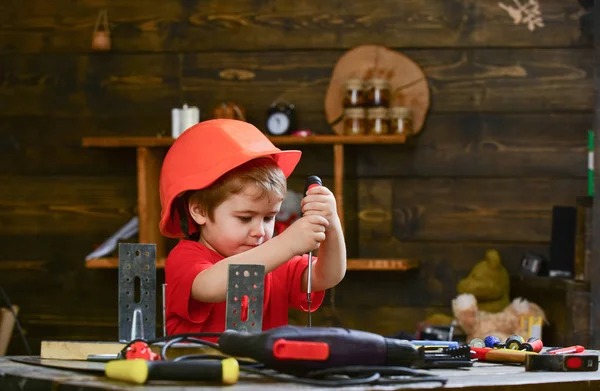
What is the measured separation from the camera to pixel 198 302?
152cm

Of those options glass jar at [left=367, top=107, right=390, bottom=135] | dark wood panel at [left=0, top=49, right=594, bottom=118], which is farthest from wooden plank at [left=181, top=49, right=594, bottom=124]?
glass jar at [left=367, top=107, right=390, bottom=135]

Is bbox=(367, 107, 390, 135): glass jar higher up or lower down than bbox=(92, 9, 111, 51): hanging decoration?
lower down

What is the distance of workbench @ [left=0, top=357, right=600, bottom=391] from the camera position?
33.0 inches

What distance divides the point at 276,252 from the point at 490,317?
75.8 inches

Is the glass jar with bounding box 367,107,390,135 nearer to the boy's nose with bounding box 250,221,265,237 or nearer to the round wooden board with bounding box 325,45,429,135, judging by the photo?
the round wooden board with bounding box 325,45,429,135

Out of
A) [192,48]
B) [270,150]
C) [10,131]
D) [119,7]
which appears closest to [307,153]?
[192,48]

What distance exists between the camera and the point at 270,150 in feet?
5.08

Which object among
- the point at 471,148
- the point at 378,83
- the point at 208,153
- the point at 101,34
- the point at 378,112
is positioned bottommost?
the point at 208,153

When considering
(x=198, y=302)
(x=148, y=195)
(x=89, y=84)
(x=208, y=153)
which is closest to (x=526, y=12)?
(x=148, y=195)

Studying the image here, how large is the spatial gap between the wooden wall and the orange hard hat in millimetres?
1900

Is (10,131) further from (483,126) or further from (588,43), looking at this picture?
(588,43)

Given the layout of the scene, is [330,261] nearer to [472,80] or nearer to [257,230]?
[257,230]

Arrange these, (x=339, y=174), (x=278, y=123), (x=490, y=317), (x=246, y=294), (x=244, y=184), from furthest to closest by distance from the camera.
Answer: (x=278, y=123) → (x=339, y=174) → (x=490, y=317) → (x=244, y=184) → (x=246, y=294)

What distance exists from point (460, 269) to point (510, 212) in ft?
0.89
